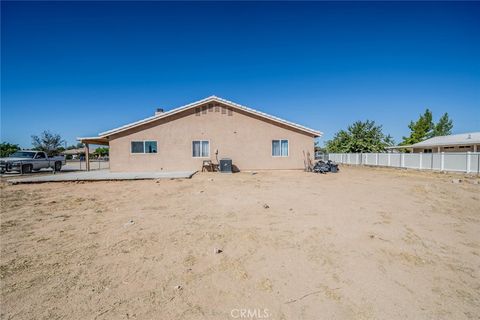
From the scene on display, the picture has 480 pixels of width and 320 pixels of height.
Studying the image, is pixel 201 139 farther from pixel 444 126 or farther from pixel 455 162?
pixel 444 126

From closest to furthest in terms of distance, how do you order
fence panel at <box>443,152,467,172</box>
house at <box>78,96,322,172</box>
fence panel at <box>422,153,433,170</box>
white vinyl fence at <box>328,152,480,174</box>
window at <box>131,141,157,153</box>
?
1. white vinyl fence at <box>328,152,480,174</box>
2. fence panel at <box>443,152,467,172</box>
3. house at <box>78,96,322,172</box>
4. window at <box>131,141,157,153</box>
5. fence panel at <box>422,153,433,170</box>

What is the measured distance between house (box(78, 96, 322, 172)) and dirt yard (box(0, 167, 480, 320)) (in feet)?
31.5

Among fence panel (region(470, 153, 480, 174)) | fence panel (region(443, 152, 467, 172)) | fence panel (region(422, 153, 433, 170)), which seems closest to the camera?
fence panel (region(470, 153, 480, 174))

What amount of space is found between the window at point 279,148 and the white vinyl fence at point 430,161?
11540 mm

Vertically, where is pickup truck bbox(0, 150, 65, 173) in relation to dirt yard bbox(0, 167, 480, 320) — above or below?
above

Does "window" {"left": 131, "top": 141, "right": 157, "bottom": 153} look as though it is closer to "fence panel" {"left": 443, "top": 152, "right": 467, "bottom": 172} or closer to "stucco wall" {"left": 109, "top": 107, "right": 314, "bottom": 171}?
"stucco wall" {"left": 109, "top": 107, "right": 314, "bottom": 171}

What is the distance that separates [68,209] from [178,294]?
5629mm

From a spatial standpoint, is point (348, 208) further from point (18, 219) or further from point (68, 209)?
point (18, 219)

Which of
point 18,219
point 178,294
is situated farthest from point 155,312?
point 18,219

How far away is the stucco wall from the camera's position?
52.3ft

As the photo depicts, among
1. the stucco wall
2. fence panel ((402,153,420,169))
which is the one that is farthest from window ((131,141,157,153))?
fence panel ((402,153,420,169))

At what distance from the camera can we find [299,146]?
17172 millimetres

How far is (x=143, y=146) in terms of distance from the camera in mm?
16062

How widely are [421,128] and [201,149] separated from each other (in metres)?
45.9
